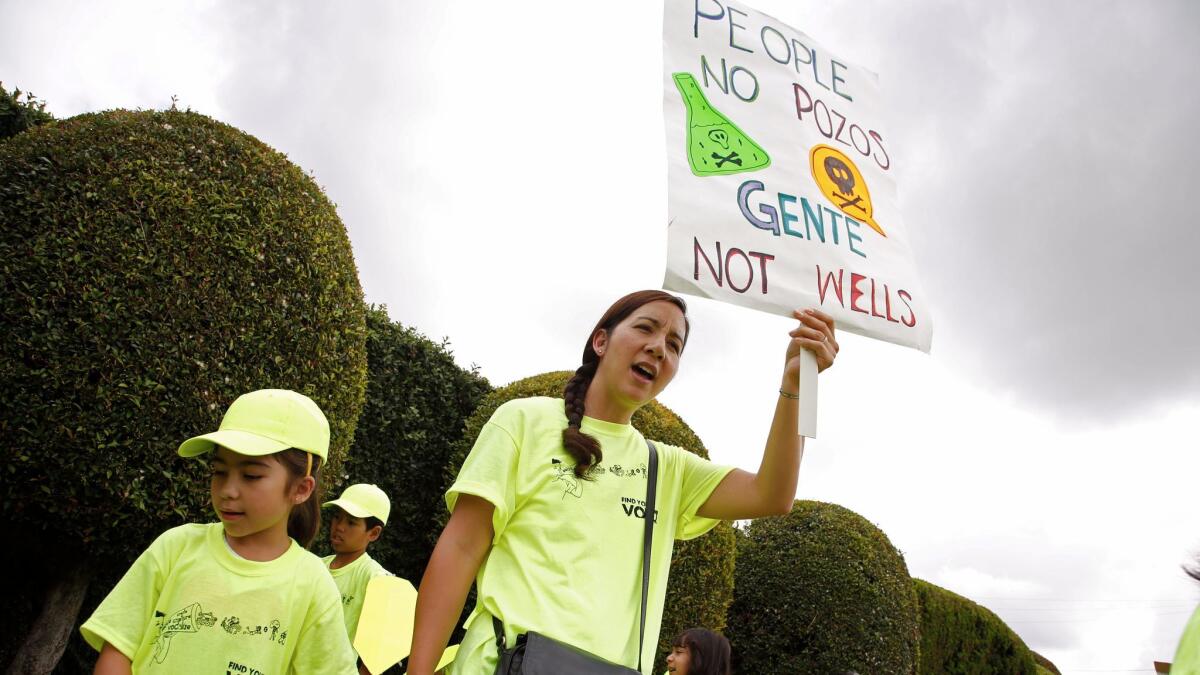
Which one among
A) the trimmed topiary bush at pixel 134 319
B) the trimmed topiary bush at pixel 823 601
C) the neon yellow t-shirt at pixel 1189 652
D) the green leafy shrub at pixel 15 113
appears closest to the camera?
the neon yellow t-shirt at pixel 1189 652

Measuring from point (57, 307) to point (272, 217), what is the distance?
1.22 meters

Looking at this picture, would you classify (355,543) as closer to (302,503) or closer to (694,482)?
(302,503)

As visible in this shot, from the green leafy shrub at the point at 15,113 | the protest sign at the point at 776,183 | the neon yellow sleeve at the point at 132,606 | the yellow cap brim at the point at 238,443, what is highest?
the green leafy shrub at the point at 15,113

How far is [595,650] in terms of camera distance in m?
2.01

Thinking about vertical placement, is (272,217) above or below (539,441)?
above

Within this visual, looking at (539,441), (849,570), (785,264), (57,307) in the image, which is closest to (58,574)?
(57,307)

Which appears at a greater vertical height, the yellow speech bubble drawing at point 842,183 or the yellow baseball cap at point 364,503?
the yellow speech bubble drawing at point 842,183

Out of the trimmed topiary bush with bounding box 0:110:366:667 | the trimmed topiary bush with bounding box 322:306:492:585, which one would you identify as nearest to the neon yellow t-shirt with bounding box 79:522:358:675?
the trimmed topiary bush with bounding box 0:110:366:667

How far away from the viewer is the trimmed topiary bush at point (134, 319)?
15.0 ft

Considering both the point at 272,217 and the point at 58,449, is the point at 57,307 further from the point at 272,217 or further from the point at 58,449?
the point at 272,217

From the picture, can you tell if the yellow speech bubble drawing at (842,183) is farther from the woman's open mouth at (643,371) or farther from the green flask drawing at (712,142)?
the woman's open mouth at (643,371)

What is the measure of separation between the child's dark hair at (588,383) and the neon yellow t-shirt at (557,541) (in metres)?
0.03

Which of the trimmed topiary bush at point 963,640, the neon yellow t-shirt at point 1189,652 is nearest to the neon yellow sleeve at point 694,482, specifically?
the neon yellow t-shirt at point 1189,652

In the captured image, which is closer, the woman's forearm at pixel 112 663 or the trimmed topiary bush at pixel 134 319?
the woman's forearm at pixel 112 663
